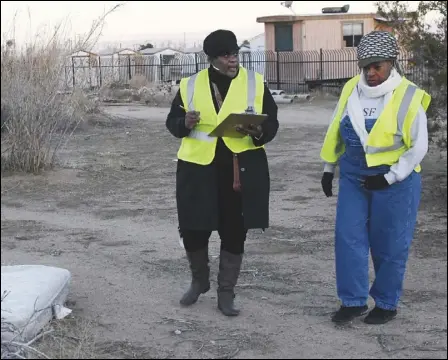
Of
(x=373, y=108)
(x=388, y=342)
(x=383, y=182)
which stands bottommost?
(x=388, y=342)

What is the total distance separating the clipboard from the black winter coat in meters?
0.15

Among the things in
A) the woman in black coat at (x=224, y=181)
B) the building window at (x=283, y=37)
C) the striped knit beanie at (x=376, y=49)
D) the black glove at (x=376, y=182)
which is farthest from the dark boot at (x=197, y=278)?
the building window at (x=283, y=37)

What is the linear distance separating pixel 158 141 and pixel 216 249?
8.63 meters

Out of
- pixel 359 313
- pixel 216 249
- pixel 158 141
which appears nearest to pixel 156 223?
pixel 216 249

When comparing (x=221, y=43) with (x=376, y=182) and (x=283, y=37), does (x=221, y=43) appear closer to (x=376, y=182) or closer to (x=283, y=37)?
(x=376, y=182)

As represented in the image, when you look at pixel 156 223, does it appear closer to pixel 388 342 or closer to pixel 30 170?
pixel 30 170

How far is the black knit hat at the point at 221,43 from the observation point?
17.4 feet

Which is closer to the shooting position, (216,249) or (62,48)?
(216,249)

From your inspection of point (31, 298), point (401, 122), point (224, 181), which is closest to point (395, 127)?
point (401, 122)

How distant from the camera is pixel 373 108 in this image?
201 inches

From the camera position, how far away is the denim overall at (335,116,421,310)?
5.13 metres

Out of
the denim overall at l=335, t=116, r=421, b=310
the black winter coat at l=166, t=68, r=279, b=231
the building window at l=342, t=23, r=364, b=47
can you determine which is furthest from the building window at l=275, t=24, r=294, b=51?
the denim overall at l=335, t=116, r=421, b=310

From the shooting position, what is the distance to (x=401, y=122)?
5.02 metres

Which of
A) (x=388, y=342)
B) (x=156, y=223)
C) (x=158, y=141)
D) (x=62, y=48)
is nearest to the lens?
(x=388, y=342)
